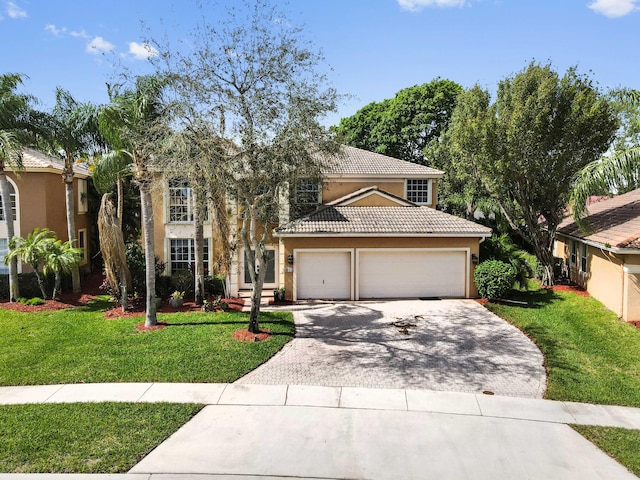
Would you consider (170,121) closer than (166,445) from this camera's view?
No

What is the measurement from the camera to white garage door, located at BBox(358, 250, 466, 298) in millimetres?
18906

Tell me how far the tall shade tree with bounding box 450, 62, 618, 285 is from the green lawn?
16.2 ft

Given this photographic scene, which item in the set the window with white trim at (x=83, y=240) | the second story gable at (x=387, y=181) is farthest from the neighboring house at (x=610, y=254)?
the window with white trim at (x=83, y=240)

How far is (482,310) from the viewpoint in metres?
17.0

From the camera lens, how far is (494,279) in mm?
17641

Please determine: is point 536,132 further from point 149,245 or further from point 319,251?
point 149,245

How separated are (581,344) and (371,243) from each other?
8388mm

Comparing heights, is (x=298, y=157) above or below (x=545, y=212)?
above

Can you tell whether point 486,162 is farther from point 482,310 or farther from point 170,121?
point 170,121

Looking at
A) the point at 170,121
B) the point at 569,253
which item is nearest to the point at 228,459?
the point at 170,121

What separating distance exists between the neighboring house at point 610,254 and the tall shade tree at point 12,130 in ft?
70.3

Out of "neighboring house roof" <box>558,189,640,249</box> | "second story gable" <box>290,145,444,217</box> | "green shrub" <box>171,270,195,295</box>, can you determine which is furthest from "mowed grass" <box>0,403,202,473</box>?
"second story gable" <box>290,145,444,217</box>

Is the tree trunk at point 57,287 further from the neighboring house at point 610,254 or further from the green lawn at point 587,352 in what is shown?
the neighboring house at point 610,254

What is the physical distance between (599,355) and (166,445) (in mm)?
11380
